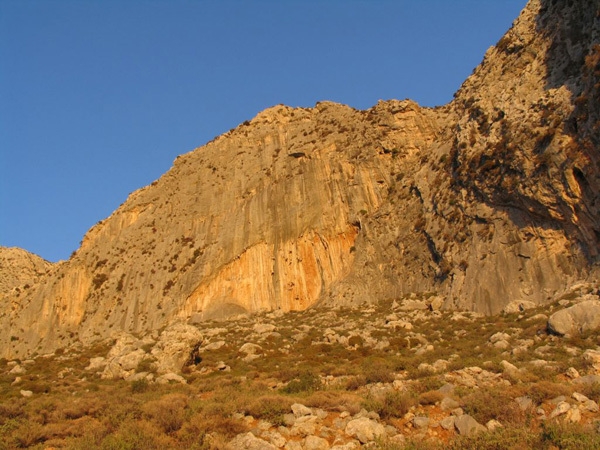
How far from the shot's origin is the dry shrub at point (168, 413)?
11.5 metres

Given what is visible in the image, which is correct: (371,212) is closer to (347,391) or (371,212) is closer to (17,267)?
(347,391)

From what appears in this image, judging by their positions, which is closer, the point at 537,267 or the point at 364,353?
the point at 364,353

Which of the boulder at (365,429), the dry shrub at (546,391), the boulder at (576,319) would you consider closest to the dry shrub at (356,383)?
the boulder at (365,429)

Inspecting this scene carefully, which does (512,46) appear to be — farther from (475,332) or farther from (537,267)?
A: (475,332)

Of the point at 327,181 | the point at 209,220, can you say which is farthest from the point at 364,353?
the point at 209,220

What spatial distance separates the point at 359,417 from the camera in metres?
11.2

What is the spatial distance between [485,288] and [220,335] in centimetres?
1904

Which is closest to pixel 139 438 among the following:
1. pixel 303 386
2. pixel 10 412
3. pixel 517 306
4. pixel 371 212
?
pixel 10 412

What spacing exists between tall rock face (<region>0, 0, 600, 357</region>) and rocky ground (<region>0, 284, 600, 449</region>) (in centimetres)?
596

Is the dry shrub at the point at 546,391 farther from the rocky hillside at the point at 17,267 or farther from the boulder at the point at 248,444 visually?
the rocky hillside at the point at 17,267

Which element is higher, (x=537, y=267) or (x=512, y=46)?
(x=512, y=46)

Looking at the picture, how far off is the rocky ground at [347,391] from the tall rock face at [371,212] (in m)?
5.96

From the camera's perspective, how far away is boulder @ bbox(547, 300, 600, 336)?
19.7m

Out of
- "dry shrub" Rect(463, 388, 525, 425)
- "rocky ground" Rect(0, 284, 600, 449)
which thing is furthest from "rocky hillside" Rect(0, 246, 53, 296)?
"dry shrub" Rect(463, 388, 525, 425)
